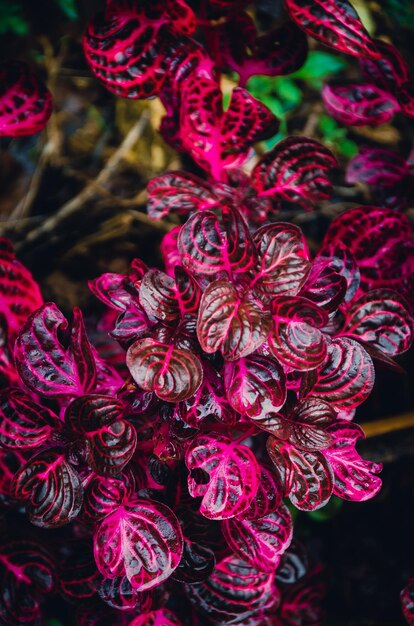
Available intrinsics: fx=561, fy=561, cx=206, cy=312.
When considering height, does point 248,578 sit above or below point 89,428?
below

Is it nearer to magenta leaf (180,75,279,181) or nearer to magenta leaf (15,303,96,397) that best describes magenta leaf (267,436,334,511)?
magenta leaf (15,303,96,397)

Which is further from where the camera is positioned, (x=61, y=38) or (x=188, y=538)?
(x=61, y=38)

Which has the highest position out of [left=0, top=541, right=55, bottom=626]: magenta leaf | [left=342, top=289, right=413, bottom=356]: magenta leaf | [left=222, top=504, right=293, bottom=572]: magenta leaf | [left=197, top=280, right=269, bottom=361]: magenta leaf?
[left=197, top=280, right=269, bottom=361]: magenta leaf

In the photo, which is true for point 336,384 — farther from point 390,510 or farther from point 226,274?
point 390,510

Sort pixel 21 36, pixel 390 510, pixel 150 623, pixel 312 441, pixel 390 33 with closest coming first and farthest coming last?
pixel 312 441 → pixel 150 623 → pixel 390 510 → pixel 21 36 → pixel 390 33

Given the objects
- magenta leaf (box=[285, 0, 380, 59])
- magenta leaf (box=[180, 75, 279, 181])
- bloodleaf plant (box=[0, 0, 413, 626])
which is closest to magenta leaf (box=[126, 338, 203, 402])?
bloodleaf plant (box=[0, 0, 413, 626])

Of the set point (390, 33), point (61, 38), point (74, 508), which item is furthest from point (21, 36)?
point (74, 508)
